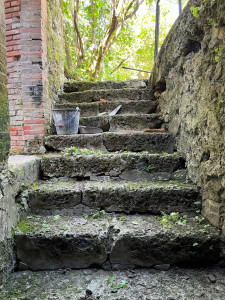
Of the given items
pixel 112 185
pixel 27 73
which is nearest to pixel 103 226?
pixel 112 185

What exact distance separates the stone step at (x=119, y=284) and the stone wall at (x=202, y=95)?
35 cm

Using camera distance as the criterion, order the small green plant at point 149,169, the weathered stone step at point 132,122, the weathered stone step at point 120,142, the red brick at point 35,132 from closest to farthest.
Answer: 1. the small green plant at point 149,169
2. the weathered stone step at point 120,142
3. the red brick at point 35,132
4. the weathered stone step at point 132,122

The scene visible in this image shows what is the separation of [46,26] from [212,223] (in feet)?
9.04

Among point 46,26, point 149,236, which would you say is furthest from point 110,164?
point 46,26

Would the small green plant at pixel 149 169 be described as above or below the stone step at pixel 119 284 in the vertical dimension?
above

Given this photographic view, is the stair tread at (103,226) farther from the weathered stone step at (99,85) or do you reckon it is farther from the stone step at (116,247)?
the weathered stone step at (99,85)

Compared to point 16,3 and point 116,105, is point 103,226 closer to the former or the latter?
point 116,105

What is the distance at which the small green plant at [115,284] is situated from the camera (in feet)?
3.63

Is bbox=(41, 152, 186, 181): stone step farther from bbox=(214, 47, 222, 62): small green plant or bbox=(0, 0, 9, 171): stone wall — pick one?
bbox=(214, 47, 222, 62): small green plant

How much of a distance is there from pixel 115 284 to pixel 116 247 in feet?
0.62

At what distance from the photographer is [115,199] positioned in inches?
61.9

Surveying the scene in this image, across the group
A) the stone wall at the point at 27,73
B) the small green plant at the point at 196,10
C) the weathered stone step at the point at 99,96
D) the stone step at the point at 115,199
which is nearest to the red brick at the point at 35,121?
the stone wall at the point at 27,73

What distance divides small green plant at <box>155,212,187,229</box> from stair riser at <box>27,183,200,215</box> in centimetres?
8

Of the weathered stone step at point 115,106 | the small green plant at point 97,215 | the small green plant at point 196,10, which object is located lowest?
the small green plant at point 97,215
